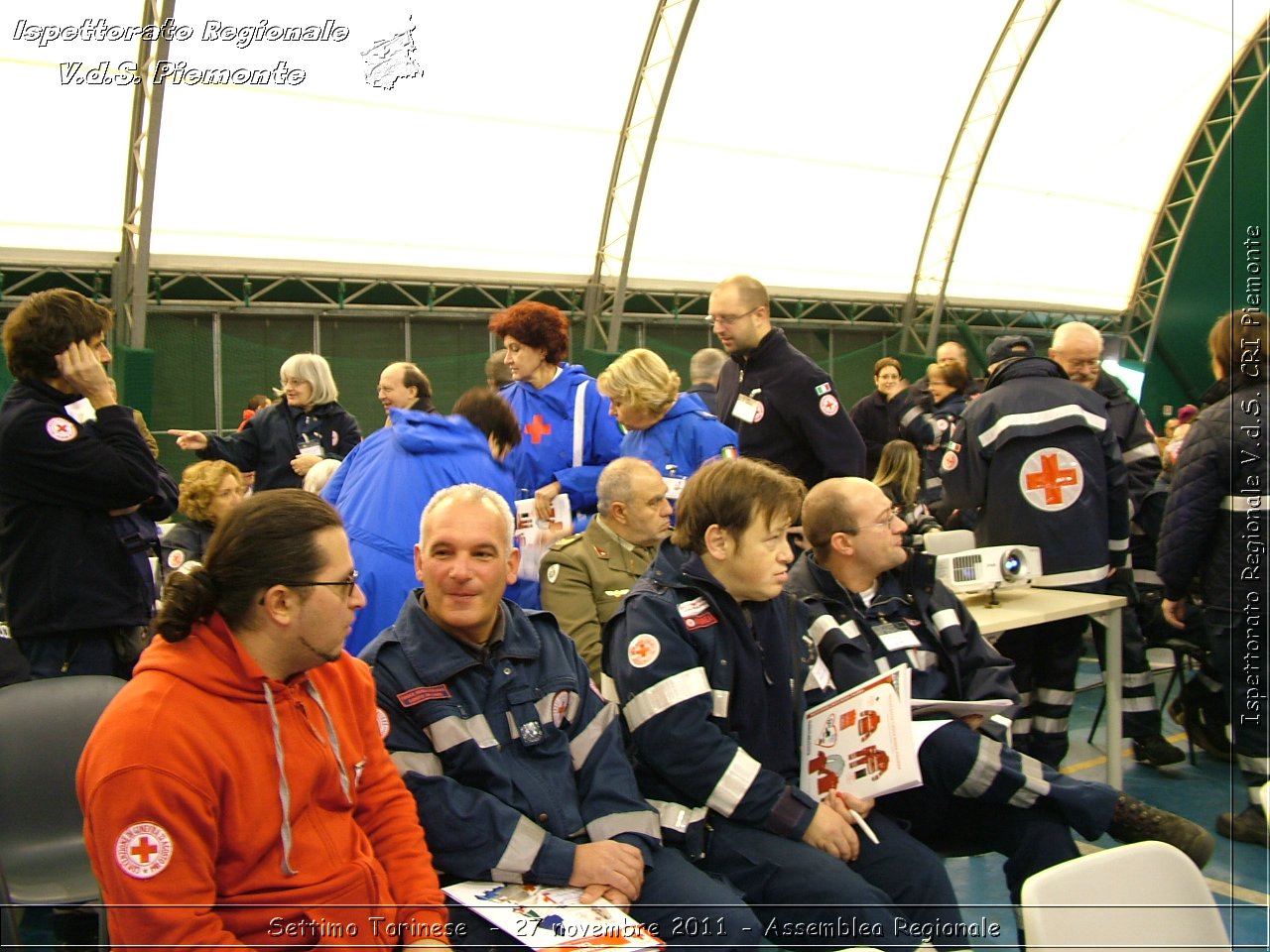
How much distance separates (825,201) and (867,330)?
2557mm

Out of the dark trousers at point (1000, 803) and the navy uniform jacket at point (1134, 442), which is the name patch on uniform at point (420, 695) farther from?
the navy uniform jacket at point (1134, 442)

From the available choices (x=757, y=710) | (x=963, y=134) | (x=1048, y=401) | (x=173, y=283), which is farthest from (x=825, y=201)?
(x=757, y=710)

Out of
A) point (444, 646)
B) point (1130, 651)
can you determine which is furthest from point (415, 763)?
point (1130, 651)

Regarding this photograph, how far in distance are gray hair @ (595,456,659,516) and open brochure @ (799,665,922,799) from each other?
959 millimetres

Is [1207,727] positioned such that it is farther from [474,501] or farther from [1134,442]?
[474,501]

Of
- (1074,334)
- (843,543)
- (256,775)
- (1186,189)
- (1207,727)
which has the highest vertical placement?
(1186,189)

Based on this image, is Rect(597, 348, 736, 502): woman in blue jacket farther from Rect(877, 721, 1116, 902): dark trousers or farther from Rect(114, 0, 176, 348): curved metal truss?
Rect(114, 0, 176, 348): curved metal truss

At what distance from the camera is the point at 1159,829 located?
267 cm

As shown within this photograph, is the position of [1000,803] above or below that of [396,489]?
below

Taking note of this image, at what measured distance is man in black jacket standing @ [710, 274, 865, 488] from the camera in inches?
157

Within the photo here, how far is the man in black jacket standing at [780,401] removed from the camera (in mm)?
3992

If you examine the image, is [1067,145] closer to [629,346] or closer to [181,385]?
[629,346]

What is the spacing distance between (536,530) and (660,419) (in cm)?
66

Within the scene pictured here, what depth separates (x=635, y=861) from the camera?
2117mm
